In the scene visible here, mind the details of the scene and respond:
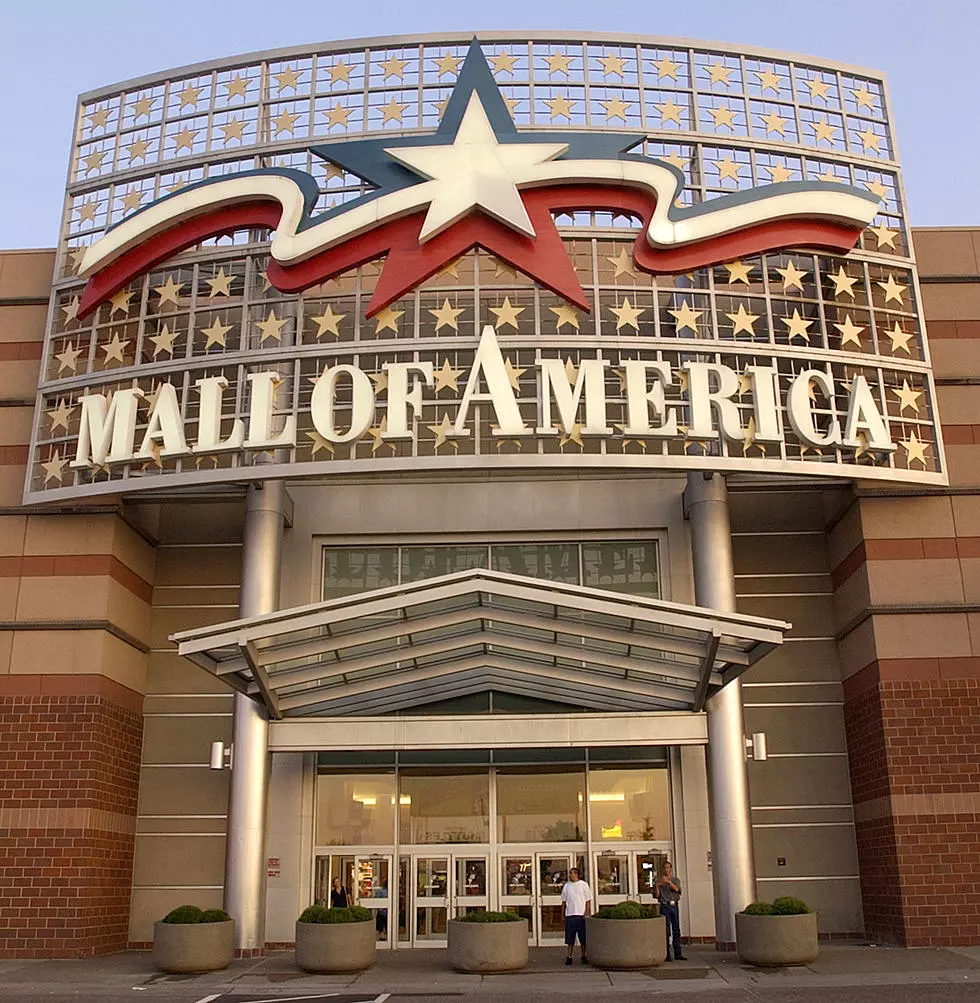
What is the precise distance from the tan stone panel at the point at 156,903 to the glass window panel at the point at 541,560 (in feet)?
29.2

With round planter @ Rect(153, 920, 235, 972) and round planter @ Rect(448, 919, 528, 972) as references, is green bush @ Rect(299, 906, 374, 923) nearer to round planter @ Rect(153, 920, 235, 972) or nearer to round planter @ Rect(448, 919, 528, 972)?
round planter @ Rect(153, 920, 235, 972)

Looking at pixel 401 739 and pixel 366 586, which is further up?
pixel 366 586

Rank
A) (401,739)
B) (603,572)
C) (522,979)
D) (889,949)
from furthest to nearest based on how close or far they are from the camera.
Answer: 1. (603,572)
2. (401,739)
3. (889,949)
4. (522,979)

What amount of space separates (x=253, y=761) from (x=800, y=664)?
38.2 ft

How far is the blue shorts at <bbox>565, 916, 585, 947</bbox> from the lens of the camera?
19.4 m

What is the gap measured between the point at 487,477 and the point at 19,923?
41.6ft

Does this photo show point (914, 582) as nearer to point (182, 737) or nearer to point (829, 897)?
point (829, 897)

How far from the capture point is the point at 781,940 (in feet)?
60.0

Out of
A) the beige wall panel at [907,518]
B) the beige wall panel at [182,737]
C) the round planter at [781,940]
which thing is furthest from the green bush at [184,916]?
the beige wall panel at [907,518]

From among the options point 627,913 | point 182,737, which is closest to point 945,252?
point 627,913

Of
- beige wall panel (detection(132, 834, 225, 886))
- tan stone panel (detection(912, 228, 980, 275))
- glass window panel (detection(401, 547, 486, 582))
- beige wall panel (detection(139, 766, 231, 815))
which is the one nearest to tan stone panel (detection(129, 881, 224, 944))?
beige wall panel (detection(132, 834, 225, 886))

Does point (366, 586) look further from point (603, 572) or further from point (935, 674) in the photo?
point (935, 674)

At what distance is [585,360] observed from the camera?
2241 cm

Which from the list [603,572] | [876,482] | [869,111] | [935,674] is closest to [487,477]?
[603,572]
